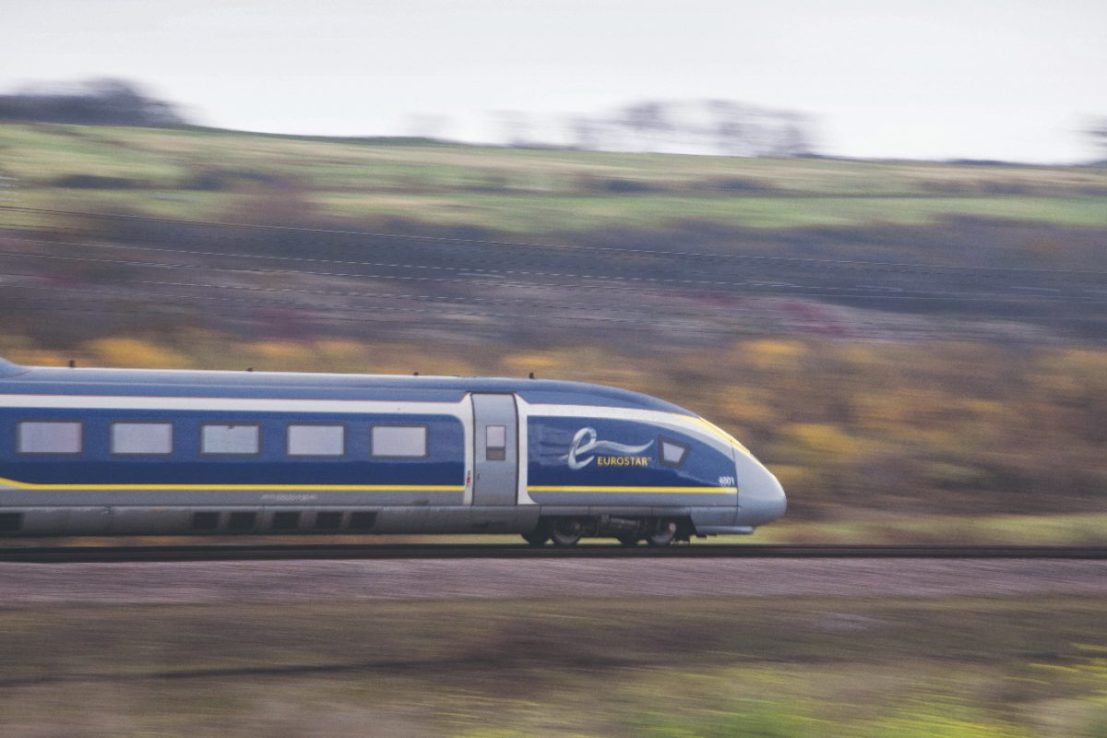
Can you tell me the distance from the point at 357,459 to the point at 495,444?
80.7 inches

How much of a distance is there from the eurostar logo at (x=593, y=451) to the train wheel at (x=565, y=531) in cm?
100

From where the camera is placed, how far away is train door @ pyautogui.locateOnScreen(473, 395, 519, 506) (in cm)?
1912

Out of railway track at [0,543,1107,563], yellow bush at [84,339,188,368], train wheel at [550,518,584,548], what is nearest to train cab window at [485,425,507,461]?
railway track at [0,543,1107,563]

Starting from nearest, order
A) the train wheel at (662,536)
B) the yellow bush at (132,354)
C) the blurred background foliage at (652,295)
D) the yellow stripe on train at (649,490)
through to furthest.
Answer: the yellow stripe on train at (649,490) → the train wheel at (662,536) → the blurred background foliage at (652,295) → the yellow bush at (132,354)

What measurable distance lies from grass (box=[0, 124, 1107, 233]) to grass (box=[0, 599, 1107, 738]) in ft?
116

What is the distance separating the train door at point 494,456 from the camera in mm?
19125

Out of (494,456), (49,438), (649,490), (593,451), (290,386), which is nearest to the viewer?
(49,438)

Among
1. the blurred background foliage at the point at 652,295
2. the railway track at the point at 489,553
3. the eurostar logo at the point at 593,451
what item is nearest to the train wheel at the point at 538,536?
the railway track at the point at 489,553

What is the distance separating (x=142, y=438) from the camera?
17891 mm

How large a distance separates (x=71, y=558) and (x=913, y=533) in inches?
608

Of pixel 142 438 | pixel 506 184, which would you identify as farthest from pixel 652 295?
pixel 142 438

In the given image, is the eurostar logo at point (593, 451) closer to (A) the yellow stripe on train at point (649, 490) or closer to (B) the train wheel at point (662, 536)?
(A) the yellow stripe on train at point (649, 490)

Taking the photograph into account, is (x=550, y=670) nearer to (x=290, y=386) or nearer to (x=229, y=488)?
(x=229, y=488)

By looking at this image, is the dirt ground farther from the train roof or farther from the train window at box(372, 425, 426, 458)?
the train roof
